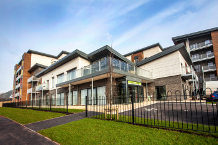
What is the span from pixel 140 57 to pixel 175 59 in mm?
14678

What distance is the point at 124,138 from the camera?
14.0 ft

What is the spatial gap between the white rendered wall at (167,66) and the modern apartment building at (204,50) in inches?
619

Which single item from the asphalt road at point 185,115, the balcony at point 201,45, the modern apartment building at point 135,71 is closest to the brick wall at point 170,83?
the modern apartment building at point 135,71

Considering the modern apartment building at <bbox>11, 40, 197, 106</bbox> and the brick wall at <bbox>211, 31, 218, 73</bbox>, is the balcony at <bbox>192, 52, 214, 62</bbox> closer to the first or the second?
the brick wall at <bbox>211, 31, 218, 73</bbox>

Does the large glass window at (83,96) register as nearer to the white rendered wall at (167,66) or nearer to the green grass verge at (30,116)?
the green grass verge at (30,116)

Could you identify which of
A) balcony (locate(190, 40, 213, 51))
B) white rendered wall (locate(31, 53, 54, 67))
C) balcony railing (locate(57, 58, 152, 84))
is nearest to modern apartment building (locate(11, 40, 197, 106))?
balcony railing (locate(57, 58, 152, 84))

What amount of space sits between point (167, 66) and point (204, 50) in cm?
2225

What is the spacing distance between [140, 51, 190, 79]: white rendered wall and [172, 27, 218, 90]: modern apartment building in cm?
1573

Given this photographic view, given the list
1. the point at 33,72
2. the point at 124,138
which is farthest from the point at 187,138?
the point at 33,72

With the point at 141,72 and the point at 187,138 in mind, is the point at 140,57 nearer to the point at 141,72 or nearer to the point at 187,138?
the point at 141,72

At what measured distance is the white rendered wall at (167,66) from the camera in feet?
62.0

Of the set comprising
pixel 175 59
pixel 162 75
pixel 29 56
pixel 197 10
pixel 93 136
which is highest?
pixel 29 56

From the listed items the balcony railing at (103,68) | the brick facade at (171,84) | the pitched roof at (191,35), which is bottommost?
the brick facade at (171,84)

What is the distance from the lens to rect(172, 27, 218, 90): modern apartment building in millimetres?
30906
